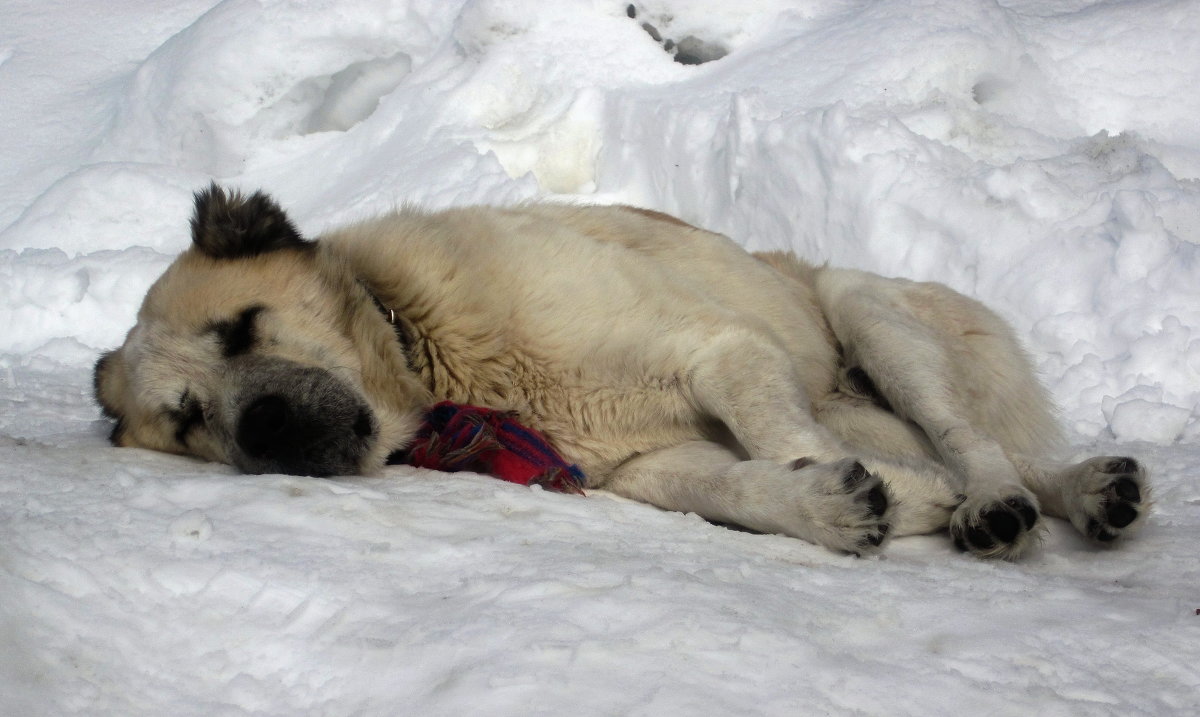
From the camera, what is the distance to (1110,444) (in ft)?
13.0

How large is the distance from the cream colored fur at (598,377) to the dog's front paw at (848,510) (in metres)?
0.01

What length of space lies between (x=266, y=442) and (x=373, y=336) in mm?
509

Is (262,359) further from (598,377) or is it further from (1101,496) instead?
(1101,496)

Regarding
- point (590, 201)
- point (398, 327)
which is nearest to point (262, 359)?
point (398, 327)

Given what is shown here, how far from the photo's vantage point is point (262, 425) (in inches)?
115

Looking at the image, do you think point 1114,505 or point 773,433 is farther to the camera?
point 773,433

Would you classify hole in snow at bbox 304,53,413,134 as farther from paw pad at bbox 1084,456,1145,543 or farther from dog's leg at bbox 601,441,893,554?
paw pad at bbox 1084,456,1145,543

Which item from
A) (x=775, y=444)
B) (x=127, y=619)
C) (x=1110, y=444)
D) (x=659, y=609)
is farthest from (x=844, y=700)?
(x=1110, y=444)

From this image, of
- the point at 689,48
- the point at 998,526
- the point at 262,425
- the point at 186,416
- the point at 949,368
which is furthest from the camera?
the point at 689,48

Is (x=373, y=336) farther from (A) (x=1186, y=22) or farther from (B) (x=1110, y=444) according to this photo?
(A) (x=1186, y=22)

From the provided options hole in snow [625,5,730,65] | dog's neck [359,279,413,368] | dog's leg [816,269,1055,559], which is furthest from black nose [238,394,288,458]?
hole in snow [625,5,730,65]

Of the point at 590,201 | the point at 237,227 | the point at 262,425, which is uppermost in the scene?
the point at 237,227

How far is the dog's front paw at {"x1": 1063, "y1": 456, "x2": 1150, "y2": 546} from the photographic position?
2.79 metres

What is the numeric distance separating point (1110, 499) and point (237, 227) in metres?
2.80
